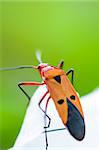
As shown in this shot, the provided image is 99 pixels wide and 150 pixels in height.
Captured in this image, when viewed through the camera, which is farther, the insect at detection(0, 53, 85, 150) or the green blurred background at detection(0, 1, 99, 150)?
the green blurred background at detection(0, 1, 99, 150)

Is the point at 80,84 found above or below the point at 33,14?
below

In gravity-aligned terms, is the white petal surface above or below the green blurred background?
below

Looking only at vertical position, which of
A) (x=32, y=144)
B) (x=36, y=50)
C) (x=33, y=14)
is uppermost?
(x=33, y=14)

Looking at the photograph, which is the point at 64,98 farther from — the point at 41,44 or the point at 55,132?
the point at 41,44

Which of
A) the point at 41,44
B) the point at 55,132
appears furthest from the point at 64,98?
the point at 41,44

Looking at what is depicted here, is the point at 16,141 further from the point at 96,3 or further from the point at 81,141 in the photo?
the point at 96,3

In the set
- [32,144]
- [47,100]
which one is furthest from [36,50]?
[32,144]
